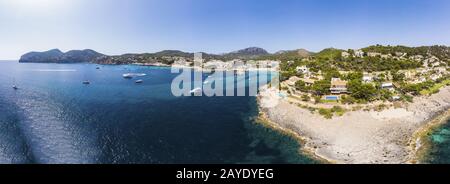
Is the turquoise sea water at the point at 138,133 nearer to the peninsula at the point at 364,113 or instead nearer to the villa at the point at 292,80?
the peninsula at the point at 364,113

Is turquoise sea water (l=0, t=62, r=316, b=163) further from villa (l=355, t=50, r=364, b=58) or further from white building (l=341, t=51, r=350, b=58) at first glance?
villa (l=355, t=50, r=364, b=58)

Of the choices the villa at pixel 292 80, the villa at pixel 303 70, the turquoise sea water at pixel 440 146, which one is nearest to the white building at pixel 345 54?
the villa at pixel 303 70

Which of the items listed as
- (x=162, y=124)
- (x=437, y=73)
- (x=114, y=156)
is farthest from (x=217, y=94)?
(x=437, y=73)

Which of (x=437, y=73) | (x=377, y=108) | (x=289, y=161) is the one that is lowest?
(x=289, y=161)

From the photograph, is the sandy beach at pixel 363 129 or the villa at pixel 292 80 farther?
the villa at pixel 292 80

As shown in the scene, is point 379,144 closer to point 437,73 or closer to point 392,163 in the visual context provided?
point 392,163
